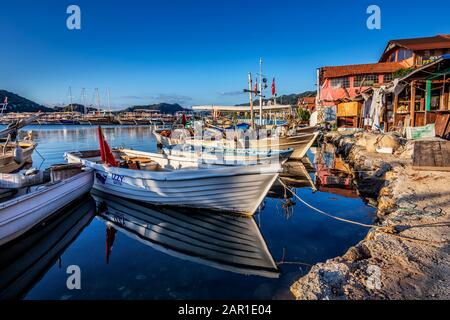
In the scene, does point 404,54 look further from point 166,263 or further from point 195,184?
point 166,263

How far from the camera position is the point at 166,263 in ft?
21.1

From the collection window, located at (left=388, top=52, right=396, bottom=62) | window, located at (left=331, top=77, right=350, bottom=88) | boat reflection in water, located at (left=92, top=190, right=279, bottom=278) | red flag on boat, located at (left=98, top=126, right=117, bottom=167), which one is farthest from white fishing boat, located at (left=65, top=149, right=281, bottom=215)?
window, located at (left=388, top=52, right=396, bottom=62)

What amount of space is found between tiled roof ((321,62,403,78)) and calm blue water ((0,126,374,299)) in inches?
1199

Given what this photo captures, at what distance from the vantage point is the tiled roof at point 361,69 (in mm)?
32781

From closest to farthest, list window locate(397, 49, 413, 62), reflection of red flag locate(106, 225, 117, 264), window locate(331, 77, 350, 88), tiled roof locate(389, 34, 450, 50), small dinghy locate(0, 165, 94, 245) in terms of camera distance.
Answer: small dinghy locate(0, 165, 94, 245) → reflection of red flag locate(106, 225, 117, 264) → tiled roof locate(389, 34, 450, 50) → window locate(397, 49, 413, 62) → window locate(331, 77, 350, 88)

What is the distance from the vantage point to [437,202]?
691 centimetres

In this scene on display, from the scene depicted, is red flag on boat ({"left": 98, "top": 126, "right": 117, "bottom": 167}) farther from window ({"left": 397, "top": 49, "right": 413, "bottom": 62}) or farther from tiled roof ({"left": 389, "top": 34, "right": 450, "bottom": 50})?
window ({"left": 397, "top": 49, "right": 413, "bottom": 62})

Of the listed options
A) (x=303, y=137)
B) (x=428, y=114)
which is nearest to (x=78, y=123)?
(x=303, y=137)

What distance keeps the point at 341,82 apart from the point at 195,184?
1329 inches

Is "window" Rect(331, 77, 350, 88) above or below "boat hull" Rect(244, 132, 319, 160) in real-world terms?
above

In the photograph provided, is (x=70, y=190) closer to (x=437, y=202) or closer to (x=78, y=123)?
(x=437, y=202)

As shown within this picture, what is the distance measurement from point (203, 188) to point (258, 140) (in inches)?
460

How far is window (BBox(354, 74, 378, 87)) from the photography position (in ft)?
111

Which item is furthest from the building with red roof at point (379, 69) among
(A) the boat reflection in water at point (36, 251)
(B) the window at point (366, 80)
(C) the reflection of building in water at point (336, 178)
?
(A) the boat reflection in water at point (36, 251)
